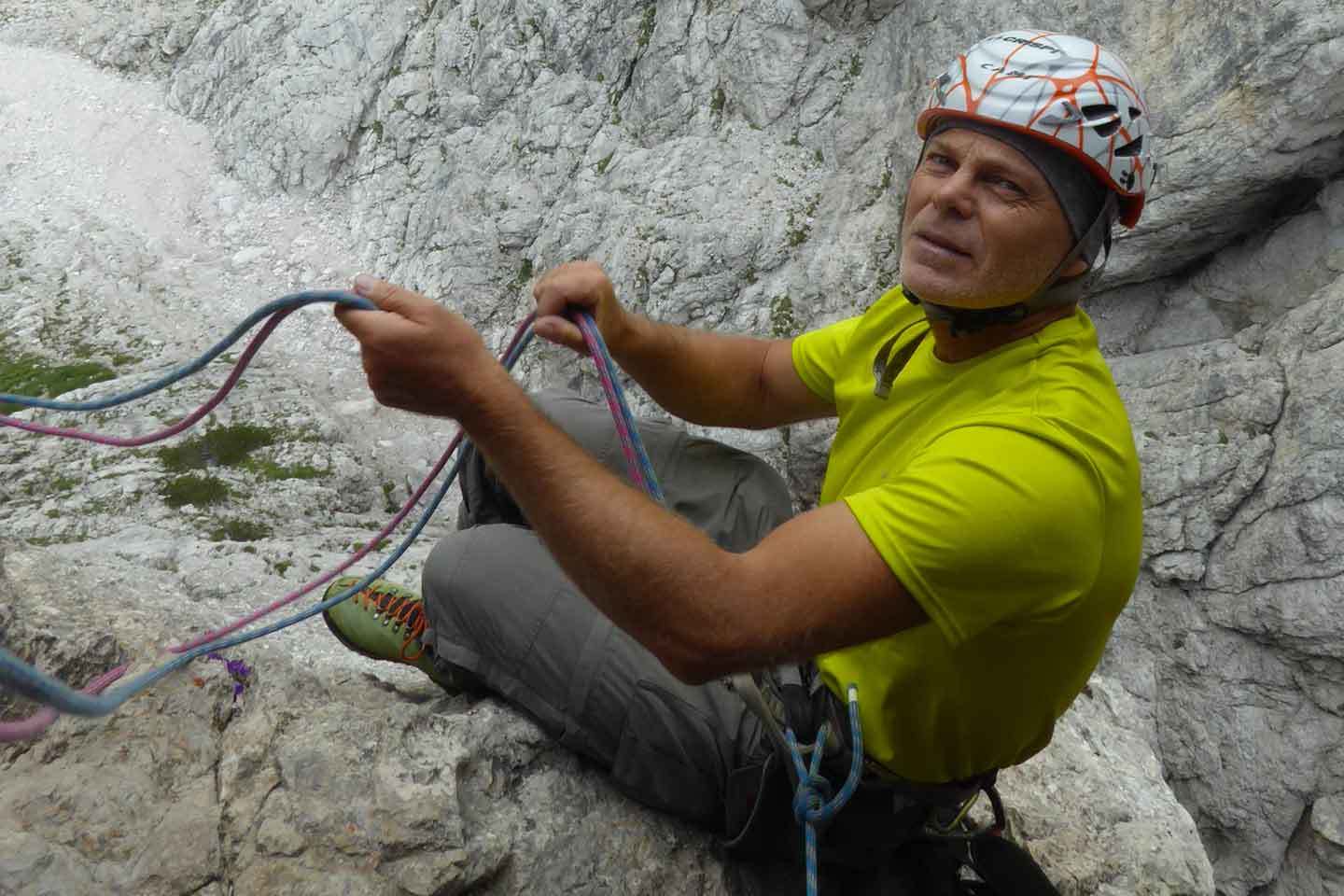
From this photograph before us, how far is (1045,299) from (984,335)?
0.63 ft

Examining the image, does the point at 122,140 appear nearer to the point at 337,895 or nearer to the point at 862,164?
the point at 862,164

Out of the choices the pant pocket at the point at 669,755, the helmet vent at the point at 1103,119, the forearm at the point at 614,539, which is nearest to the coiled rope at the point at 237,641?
the pant pocket at the point at 669,755

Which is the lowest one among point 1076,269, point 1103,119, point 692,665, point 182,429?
point 692,665

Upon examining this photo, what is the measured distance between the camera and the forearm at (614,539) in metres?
2.08

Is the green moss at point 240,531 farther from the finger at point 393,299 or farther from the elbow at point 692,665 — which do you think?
the elbow at point 692,665

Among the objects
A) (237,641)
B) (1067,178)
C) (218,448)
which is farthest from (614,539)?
(218,448)

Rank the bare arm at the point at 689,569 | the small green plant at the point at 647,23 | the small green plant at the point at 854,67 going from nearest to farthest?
1. the bare arm at the point at 689,569
2. the small green plant at the point at 854,67
3. the small green plant at the point at 647,23

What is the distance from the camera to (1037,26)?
8.24 metres

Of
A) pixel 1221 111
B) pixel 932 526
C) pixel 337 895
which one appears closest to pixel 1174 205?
pixel 1221 111

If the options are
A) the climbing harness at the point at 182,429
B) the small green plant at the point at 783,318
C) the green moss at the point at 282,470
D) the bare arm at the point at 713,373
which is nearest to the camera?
the climbing harness at the point at 182,429

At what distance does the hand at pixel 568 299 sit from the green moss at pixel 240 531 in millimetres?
4827

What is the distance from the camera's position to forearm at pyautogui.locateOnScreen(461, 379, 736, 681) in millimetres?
2082

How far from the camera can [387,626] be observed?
3516mm

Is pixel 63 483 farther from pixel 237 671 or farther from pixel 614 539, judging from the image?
pixel 614 539
